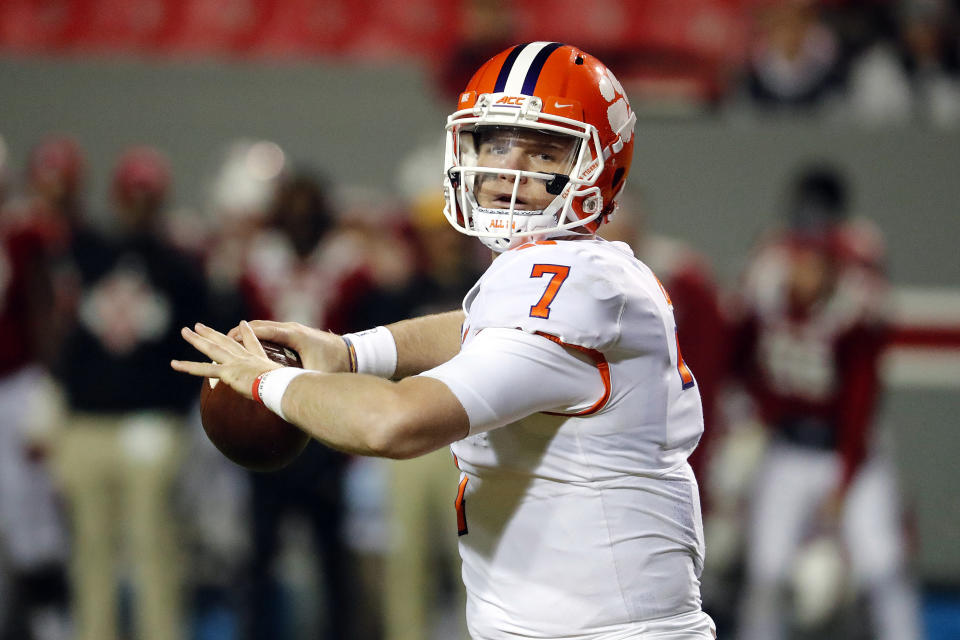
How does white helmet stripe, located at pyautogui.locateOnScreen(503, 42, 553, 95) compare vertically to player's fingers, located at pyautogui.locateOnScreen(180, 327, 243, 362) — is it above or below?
above

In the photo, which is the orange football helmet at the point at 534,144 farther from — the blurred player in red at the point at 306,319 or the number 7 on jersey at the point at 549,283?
the blurred player in red at the point at 306,319

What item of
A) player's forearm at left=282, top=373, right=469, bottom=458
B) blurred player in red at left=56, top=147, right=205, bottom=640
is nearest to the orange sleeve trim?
player's forearm at left=282, top=373, right=469, bottom=458

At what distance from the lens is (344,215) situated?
5.68 meters

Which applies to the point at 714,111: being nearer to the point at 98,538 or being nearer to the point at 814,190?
the point at 814,190

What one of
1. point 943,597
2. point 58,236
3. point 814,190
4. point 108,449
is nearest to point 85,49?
point 58,236

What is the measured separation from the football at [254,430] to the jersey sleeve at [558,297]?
400 mm

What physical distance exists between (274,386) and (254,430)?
29cm

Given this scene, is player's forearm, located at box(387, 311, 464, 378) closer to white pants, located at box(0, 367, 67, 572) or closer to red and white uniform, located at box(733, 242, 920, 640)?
red and white uniform, located at box(733, 242, 920, 640)

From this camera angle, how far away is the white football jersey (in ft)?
6.04

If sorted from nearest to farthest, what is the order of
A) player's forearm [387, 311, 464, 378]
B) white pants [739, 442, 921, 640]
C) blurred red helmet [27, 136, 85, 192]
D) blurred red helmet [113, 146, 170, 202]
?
player's forearm [387, 311, 464, 378], white pants [739, 442, 921, 640], blurred red helmet [113, 146, 170, 202], blurred red helmet [27, 136, 85, 192]

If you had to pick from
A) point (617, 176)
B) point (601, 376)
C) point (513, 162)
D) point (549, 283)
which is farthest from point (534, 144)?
point (601, 376)

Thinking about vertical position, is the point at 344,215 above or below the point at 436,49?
below

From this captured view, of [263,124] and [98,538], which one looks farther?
[263,124]

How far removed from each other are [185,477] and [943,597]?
136 inches
